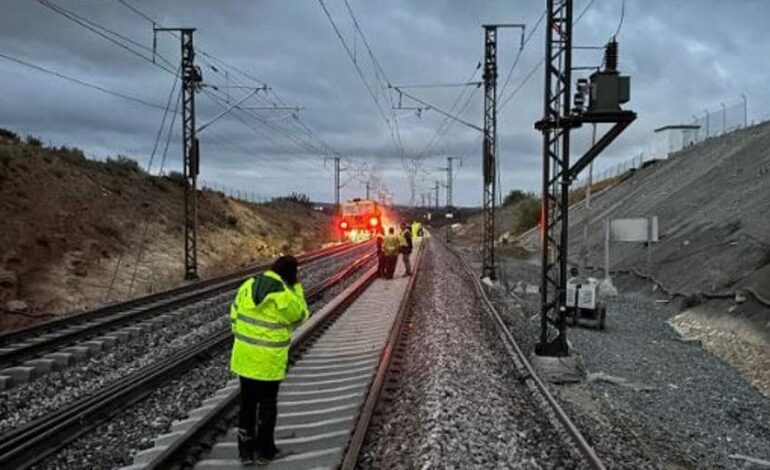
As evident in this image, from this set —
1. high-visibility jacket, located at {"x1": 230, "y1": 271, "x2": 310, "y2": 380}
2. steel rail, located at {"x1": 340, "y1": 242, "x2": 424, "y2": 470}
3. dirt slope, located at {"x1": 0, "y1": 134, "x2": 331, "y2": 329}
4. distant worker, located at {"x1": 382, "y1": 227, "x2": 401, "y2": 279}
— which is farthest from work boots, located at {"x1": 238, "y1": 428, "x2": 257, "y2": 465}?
Result: distant worker, located at {"x1": 382, "y1": 227, "x2": 401, "y2": 279}

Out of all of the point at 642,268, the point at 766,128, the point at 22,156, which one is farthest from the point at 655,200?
the point at 22,156

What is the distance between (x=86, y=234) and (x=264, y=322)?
27.8 m

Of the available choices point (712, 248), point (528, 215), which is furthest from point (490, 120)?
point (528, 215)

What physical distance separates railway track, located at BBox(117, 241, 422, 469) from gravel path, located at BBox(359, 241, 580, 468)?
0.32 metres

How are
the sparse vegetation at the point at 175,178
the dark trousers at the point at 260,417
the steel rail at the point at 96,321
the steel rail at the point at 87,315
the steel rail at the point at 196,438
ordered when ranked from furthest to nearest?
the sparse vegetation at the point at 175,178 → the steel rail at the point at 87,315 → the steel rail at the point at 96,321 → the dark trousers at the point at 260,417 → the steel rail at the point at 196,438

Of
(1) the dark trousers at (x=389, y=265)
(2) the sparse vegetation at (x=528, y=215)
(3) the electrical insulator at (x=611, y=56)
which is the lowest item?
(1) the dark trousers at (x=389, y=265)

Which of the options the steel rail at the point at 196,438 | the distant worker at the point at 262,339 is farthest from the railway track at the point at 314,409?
the distant worker at the point at 262,339

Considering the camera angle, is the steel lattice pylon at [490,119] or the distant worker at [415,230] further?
the distant worker at [415,230]

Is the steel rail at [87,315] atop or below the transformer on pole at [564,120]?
below

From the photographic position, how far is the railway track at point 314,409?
7123 millimetres

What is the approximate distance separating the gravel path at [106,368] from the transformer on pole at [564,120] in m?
6.97

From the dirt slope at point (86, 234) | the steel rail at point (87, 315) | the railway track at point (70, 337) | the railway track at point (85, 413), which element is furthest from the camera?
the dirt slope at point (86, 234)

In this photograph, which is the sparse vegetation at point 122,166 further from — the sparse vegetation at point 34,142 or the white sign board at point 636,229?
the white sign board at point 636,229

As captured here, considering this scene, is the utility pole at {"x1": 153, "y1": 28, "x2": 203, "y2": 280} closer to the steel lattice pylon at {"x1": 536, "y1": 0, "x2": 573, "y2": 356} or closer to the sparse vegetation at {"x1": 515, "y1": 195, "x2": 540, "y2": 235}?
the steel lattice pylon at {"x1": 536, "y1": 0, "x2": 573, "y2": 356}
